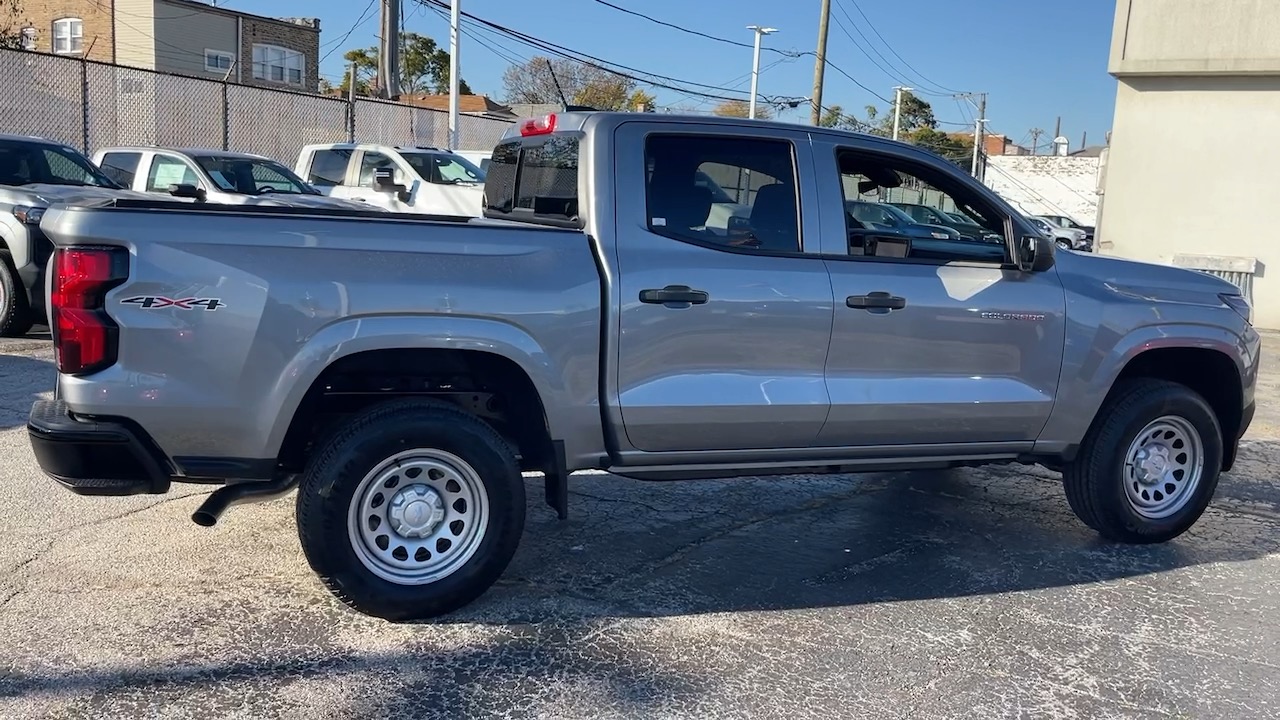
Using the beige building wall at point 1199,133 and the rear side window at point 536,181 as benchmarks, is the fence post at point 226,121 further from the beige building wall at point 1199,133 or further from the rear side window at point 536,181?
the rear side window at point 536,181

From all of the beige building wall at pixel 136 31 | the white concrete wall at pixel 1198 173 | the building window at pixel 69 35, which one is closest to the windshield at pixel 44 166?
the white concrete wall at pixel 1198 173

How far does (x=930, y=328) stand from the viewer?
4.88 meters

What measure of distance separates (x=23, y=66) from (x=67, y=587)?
15813mm

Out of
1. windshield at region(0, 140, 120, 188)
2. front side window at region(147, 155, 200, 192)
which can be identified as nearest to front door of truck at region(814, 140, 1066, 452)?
windshield at region(0, 140, 120, 188)

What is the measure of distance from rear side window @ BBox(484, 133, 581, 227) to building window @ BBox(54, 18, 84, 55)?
4308 cm

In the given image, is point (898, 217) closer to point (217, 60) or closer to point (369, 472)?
point (369, 472)

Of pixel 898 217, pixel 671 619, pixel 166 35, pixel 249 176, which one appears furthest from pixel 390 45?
→ pixel 671 619

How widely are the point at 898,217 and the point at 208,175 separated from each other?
407 inches

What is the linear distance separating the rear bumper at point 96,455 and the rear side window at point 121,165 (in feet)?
36.2

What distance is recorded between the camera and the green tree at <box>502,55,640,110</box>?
57219mm

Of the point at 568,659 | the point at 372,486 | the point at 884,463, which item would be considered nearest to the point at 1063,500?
the point at 884,463

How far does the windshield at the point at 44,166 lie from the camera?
10.4 meters

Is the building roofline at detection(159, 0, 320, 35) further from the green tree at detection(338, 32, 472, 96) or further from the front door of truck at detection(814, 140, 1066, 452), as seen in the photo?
the front door of truck at detection(814, 140, 1066, 452)

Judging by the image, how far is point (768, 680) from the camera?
390cm
